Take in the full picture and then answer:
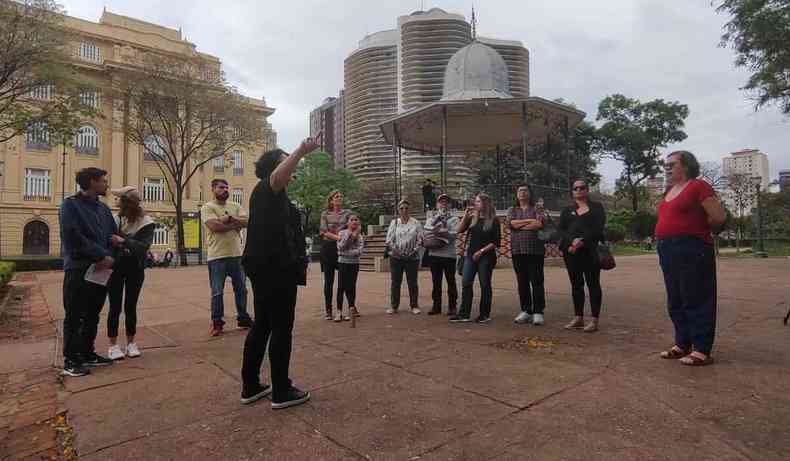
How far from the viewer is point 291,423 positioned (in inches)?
98.1

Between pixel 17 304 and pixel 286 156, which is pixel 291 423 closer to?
pixel 286 156

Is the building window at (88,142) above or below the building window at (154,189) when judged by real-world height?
above

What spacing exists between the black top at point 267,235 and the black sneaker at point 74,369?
192 cm

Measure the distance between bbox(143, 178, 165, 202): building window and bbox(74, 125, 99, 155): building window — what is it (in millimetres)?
4607

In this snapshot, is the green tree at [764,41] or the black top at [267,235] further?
the green tree at [764,41]

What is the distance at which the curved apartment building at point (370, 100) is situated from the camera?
46.3 meters

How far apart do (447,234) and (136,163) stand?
4072 cm

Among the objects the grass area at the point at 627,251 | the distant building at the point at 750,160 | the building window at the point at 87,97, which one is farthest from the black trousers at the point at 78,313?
the distant building at the point at 750,160

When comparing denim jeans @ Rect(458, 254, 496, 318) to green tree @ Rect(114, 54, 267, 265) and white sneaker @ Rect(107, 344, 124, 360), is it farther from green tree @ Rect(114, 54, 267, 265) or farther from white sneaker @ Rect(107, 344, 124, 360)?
green tree @ Rect(114, 54, 267, 265)

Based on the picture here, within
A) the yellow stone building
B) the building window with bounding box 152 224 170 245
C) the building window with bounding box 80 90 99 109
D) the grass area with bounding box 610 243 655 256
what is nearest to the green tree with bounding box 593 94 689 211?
the grass area with bounding box 610 243 655 256

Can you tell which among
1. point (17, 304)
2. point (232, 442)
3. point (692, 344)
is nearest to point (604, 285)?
point (692, 344)

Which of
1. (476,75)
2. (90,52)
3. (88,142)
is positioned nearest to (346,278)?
(476,75)

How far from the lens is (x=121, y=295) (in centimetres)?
414

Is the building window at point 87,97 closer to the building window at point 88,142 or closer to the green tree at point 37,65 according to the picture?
the green tree at point 37,65
